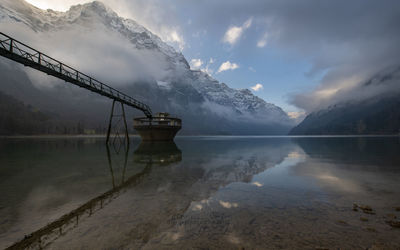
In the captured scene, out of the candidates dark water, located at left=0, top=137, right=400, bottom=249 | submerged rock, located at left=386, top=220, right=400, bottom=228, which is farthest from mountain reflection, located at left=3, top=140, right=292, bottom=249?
submerged rock, located at left=386, top=220, right=400, bottom=228

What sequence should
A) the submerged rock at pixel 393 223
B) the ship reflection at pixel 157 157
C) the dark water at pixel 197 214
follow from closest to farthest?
the dark water at pixel 197 214 → the submerged rock at pixel 393 223 → the ship reflection at pixel 157 157

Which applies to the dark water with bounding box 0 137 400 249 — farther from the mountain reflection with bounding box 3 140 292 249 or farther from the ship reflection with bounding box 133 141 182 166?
the ship reflection with bounding box 133 141 182 166

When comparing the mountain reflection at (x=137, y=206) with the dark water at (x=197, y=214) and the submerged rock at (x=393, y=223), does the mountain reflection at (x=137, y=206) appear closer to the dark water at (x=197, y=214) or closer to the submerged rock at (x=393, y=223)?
the dark water at (x=197, y=214)

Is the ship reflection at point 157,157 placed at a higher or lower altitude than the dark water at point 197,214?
higher

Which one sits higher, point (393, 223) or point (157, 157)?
point (157, 157)

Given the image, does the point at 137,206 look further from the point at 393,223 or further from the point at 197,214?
the point at 393,223

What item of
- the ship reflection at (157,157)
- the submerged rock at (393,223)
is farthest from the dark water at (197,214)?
the ship reflection at (157,157)

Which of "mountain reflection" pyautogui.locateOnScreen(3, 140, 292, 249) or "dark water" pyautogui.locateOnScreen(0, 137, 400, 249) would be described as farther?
"mountain reflection" pyautogui.locateOnScreen(3, 140, 292, 249)

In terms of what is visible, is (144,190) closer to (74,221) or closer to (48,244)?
(74,221)

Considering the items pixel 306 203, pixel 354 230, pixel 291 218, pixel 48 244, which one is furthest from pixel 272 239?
pixel 48 244

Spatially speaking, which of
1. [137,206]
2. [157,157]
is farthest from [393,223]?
[157,157]

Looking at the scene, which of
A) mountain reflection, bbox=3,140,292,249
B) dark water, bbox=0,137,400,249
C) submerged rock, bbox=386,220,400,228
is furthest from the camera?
submerged rock, bbox=386,220,400,228

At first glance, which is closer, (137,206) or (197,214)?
(197,214)

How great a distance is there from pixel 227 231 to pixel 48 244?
12.4ft
